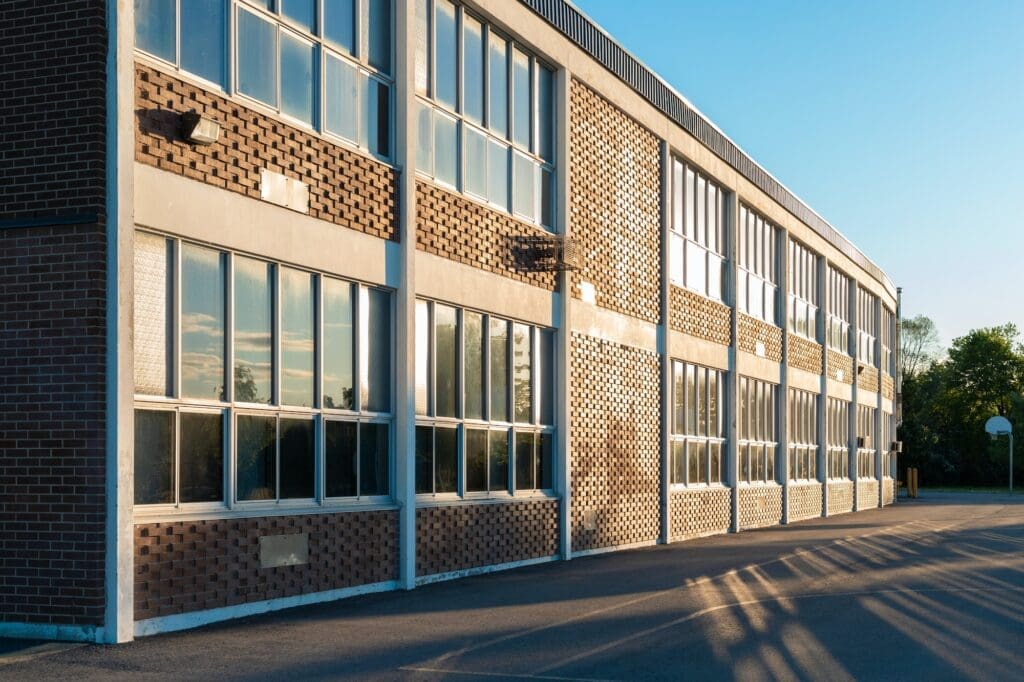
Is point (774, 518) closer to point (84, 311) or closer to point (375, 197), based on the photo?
point (375, 197)

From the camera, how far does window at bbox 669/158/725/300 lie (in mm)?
25016

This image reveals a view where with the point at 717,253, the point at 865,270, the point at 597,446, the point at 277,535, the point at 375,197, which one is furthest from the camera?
the point at 865,270

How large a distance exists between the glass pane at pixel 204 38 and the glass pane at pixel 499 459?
676 centimetres

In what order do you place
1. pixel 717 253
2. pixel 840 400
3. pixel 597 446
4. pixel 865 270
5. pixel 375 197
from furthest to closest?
1. pixel 865 270
2. pixel 840 400
3. pixel 717 253
4. pixel 597 446
5. pixel 375 197

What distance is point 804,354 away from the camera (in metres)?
34.2

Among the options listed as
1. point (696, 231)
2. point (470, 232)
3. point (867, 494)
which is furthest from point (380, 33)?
point (867, 494)

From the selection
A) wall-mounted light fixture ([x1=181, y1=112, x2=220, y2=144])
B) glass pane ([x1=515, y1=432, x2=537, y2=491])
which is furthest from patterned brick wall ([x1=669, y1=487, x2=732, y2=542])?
wall-mounted light fixture ([x1=181, y1=112, x2=220, y2=144])

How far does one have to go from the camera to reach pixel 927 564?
1872 cm

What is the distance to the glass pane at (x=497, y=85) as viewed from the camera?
58.5ft

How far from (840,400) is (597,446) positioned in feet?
64.0

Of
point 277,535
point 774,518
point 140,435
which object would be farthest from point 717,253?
point 140,435

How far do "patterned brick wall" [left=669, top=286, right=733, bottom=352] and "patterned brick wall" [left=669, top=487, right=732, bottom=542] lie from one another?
287 centimetres

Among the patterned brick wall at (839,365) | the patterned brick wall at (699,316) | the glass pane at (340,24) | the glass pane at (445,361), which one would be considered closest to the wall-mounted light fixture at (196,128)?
the glass pane at (340,24)

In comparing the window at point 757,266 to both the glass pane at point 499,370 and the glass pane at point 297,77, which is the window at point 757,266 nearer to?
the glass pane at point 499,370
